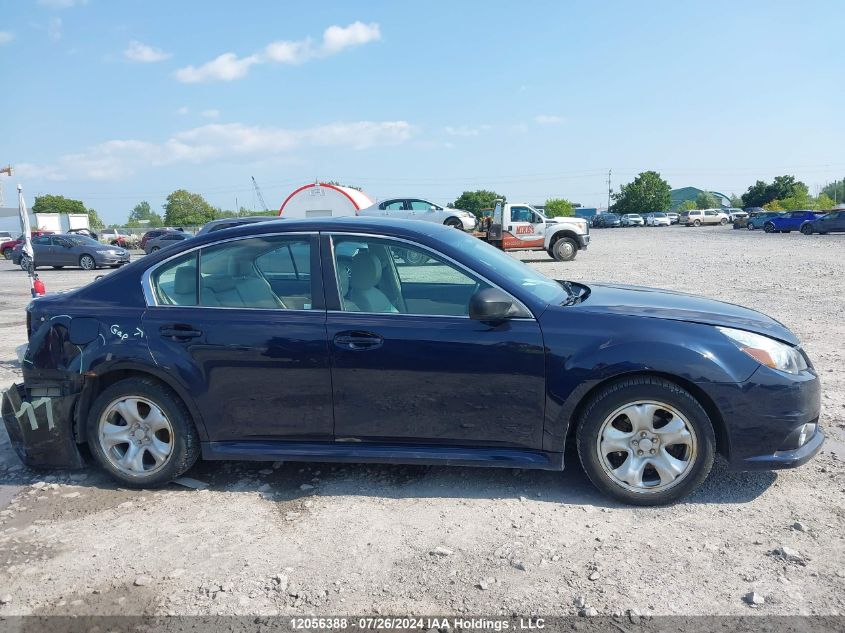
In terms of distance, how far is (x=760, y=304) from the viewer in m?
10.4

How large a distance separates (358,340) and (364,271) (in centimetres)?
48

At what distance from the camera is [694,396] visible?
11.6 feet

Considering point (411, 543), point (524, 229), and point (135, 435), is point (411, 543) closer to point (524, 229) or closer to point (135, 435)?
point (135, 435)

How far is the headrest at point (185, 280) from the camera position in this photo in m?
3.99

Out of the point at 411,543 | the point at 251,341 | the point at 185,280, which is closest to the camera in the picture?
the point at 411,543

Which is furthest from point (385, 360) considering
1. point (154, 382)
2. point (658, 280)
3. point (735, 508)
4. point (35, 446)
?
point (658, 280)

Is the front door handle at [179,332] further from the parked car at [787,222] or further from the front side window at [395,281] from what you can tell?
the parked car at [787,222]

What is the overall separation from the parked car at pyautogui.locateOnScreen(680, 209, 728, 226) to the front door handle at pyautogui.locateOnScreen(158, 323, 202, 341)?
6859 cm

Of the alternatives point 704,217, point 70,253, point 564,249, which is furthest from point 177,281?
point 704,217

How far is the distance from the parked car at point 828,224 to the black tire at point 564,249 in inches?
939

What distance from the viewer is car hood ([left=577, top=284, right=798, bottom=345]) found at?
366 cm

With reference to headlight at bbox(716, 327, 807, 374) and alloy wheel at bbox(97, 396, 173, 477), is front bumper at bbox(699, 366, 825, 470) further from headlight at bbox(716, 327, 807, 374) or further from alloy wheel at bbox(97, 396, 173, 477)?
alloy wheel at bbox(97, 396, 173, 477)

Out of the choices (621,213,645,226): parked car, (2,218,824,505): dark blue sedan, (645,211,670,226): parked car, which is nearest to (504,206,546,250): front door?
(2,218,824,505): dark blue sedan

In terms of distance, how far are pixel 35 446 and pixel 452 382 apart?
9.07 feet
